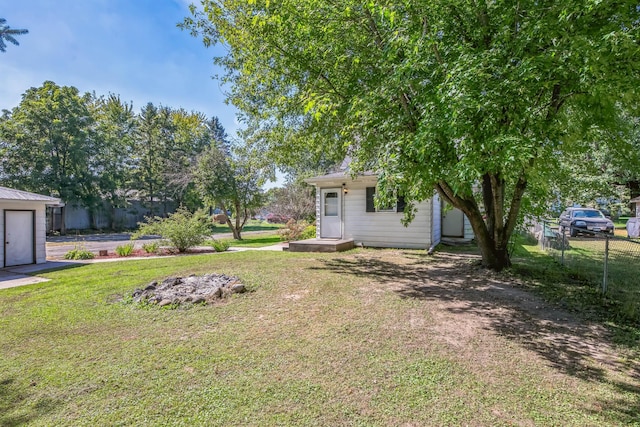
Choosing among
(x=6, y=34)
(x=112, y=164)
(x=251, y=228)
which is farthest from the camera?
(x=251, y=228)

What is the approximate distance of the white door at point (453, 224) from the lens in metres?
13.5

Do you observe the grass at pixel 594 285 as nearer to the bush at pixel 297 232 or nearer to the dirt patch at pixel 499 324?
the dirt patch at pixel 499 324

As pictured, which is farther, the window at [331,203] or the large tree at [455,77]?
the window at [331,203]

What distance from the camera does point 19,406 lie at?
2.55 meters

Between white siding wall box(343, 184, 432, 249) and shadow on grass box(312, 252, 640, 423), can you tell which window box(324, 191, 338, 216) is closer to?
white siding wall box(343, 184, 432, 249)

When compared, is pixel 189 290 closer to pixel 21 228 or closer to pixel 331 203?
pixel 331 203

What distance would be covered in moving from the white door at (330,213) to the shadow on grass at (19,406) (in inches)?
390

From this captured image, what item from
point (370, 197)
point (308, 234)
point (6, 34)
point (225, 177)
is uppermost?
point (6, 34)

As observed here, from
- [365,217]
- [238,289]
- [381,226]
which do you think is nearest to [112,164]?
[365,217]

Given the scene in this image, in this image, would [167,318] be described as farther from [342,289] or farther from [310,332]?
[342,289]

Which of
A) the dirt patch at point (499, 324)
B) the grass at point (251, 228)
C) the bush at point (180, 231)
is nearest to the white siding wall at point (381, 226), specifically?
the dirt patch at point (499, 324)

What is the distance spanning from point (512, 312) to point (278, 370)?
3620mm

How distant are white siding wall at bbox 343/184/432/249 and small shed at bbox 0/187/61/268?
32.3ft

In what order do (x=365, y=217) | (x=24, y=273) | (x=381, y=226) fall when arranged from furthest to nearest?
(x=365, y=217) → (x=381, y=226) → (x=24, y=273)
